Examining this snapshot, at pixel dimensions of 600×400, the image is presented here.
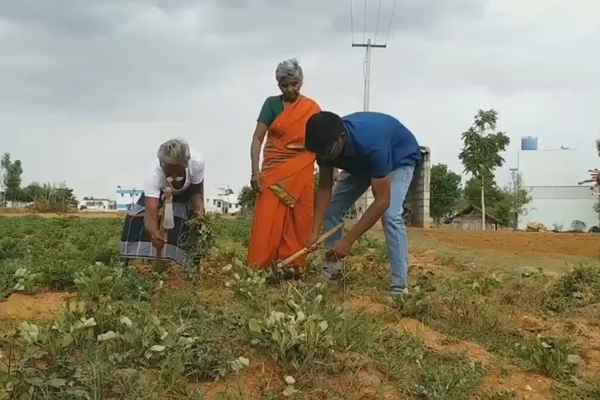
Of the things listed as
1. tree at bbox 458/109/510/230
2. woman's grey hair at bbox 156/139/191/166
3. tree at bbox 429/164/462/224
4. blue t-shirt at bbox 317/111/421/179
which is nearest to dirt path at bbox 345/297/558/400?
blue t-shirt at bbox 317/111/421/179

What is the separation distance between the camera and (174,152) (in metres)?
4.29

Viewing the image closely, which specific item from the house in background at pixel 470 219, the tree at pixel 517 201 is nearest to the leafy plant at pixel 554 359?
the tree at pixel 517 201

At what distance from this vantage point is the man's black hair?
355 cm

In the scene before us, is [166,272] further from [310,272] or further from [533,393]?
[533,393]

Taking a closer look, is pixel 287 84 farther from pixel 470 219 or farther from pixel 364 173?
pixel 470 219

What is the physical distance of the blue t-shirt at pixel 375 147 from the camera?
3.73m

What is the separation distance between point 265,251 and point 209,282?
410mm

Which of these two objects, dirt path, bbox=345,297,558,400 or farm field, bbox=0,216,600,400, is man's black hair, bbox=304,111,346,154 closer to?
farm field, bbox=0,216,600,400

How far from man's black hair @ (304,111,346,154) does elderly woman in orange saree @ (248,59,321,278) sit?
0.91 m

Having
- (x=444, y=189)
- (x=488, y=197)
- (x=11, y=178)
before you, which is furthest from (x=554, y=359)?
(x=11, y=178)

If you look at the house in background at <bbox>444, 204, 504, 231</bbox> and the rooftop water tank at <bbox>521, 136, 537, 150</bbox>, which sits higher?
the rooftop water tank at <bbox>521, 136, 537, 150</bbox>

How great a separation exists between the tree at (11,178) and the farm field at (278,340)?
41.3 m

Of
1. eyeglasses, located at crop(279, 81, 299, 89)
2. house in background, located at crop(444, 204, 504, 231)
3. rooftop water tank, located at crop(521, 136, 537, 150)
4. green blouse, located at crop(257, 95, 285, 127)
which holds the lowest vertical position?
house in background, located at crop(444, 204, 504, 231)

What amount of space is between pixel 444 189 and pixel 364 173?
35.6 metres
